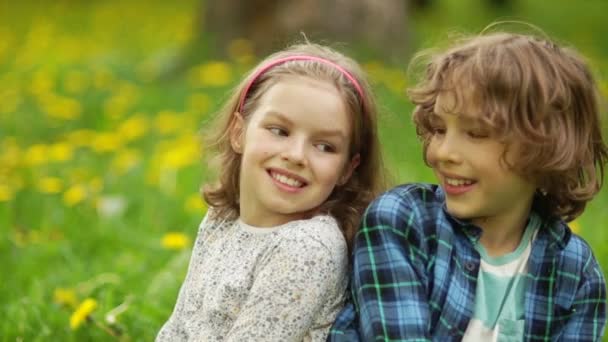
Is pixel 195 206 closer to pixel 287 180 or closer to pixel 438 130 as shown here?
pixel 287 180

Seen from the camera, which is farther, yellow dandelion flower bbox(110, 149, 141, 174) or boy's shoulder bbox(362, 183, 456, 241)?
yellow dandelion flower bbox(110, 149, 141, 174)

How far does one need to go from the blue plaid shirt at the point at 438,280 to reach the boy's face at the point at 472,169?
0.24 ft

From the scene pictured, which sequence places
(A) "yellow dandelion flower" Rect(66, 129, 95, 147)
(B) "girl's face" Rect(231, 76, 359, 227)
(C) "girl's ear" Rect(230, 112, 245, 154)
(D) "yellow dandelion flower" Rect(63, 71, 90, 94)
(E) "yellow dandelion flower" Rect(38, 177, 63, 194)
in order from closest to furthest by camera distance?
1. (B) "girl's face" Rect(231, 76, 359, 227)
2. (C) "girl's ear" Rect(230, 112, 245, 154)
3. (E) "yellow dandelion flower" Rect(38, 177, 63, 194)
4. (A) "yellow dandelion flower" Rect(66, 129, 95, 147)
5. (D) "yellow dandelion flower" Rect(63, 71, 90, 94)

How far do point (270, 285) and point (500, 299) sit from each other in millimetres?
513

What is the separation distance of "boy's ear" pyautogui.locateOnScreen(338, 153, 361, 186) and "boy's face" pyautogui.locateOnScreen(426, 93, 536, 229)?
266 mm

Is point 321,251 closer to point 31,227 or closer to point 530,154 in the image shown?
point 530,154

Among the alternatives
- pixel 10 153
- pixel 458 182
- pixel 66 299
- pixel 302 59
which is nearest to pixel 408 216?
pixel 458 182

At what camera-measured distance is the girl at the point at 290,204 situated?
6.95 ft

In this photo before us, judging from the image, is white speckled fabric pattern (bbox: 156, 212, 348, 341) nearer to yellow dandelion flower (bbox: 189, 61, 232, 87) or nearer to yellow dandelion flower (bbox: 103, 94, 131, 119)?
yellow dandelion flower (bbox: 103, 94, 131, 119)

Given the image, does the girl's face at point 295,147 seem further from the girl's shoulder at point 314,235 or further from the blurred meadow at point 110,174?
the blurred meadow at point 110,174

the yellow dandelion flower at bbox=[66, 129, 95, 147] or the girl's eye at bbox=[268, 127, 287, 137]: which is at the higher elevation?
the girl's eye at bbox=[268, 127, 287, 137]

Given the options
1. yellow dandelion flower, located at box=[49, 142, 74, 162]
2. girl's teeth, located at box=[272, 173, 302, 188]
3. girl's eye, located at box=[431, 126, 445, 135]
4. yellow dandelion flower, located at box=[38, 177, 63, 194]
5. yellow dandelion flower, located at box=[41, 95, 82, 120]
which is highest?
girl's eye, located at box=[431, 126, 445, 135]

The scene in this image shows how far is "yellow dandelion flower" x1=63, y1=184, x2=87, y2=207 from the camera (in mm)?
4043

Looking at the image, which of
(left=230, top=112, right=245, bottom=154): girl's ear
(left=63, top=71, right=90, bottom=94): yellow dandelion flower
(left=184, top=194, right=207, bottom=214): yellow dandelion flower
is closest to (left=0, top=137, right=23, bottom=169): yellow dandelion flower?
(left=184, top=194, right=207, bottom=214): yellow dandelion flower
